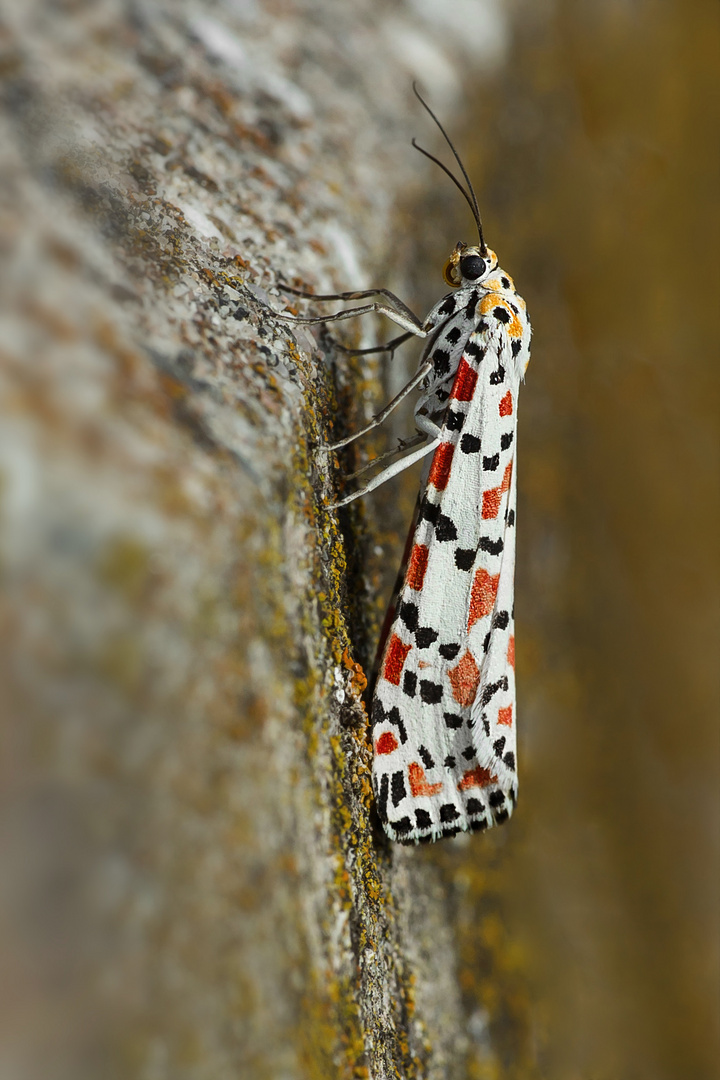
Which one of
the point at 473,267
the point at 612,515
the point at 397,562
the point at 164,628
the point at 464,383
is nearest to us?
the point at 164,628

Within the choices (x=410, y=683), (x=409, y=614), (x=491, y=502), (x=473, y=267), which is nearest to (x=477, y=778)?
(x=410, y=683)

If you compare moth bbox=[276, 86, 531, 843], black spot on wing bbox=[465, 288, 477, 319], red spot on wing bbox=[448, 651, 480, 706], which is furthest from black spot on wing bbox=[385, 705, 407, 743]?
black spot on wing bbox=[465, 288, 477, 319]

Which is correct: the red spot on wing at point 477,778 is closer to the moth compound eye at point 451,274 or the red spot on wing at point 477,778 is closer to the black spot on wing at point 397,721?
the black spot on wing at point 397,721

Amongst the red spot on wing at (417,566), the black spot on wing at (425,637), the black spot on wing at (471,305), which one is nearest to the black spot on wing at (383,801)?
the black spot on wing at (425,637)

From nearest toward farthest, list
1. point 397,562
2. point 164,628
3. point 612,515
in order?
point 164,628
point 397,562
point 612,515

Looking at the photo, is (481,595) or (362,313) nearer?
(481,595)

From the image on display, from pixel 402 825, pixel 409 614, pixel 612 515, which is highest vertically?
pixel 612 515

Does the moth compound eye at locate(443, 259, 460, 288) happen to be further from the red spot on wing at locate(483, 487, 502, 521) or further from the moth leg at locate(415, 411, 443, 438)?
the red spot on wing at locate(483, 487, 502, 521)

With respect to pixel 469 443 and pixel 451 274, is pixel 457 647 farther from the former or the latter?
pixel 451 274
